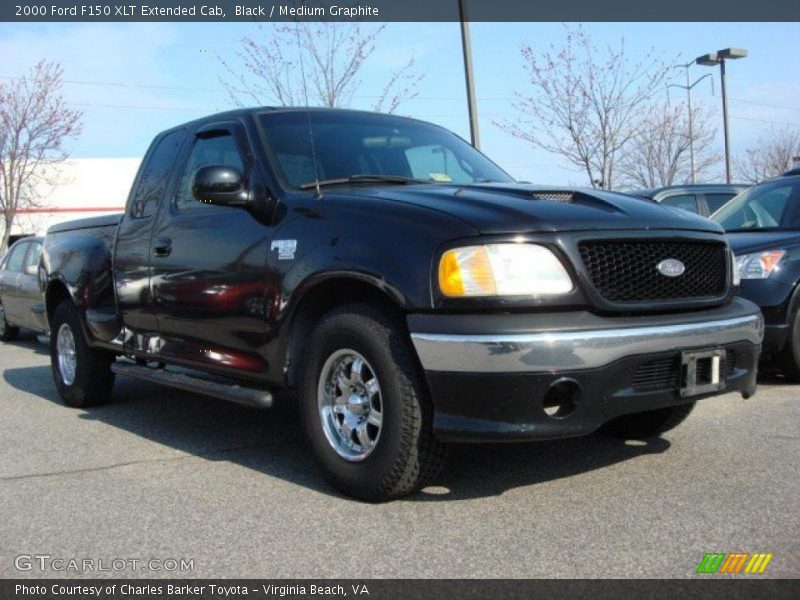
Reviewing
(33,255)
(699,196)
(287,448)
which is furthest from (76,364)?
(699,196)

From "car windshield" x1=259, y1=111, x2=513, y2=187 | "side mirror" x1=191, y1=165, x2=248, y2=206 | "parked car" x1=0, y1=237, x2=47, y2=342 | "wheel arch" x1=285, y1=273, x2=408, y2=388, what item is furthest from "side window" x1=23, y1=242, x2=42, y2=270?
"wheel arch" x1=285, y1=273, x2=408, y2=388

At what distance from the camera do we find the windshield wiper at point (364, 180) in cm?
452

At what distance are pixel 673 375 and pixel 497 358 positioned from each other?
0.85 metres

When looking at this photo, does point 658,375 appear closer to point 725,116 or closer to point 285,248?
point 285,248

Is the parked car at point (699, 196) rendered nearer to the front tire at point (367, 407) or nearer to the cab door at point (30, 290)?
the cab door at point (30, 290)

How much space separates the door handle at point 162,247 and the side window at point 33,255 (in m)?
7.45

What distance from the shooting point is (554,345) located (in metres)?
3.38

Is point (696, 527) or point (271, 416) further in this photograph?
point (271, 416)

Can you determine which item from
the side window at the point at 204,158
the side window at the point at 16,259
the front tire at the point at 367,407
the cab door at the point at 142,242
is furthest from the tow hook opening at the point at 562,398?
the side window at the point at 16,259

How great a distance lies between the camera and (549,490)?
13.2 feet

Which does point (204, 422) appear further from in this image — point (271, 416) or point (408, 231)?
point (408, 231)

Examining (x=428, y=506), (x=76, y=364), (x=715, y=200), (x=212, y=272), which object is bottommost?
(x=428, y=506)

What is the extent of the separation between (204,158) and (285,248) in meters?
1.42

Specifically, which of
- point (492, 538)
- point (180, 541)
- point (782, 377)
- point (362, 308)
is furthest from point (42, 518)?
point (782, 377)
